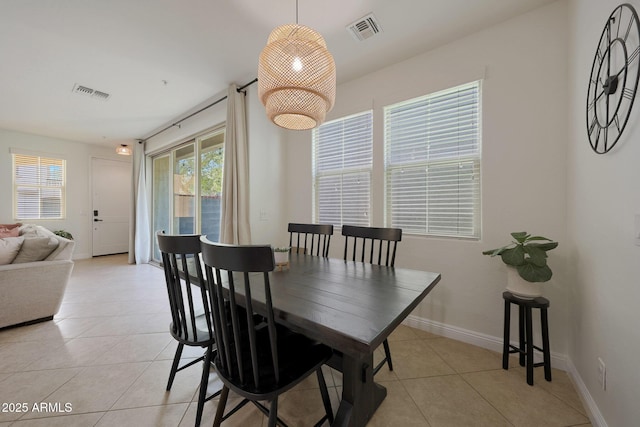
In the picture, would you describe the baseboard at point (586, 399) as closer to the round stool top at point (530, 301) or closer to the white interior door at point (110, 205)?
the round stool top at point (530, 301)

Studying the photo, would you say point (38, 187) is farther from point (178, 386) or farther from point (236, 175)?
point (178, 386)

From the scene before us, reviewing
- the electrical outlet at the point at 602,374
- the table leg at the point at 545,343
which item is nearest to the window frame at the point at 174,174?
the table leg at the point at 545,343

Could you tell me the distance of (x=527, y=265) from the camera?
1.58 metres

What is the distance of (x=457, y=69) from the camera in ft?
7.13

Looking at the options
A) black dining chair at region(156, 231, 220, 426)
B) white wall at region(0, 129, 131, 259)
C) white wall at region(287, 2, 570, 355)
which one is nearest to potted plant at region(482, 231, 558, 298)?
white wall at region(287, 2, 570, 355)

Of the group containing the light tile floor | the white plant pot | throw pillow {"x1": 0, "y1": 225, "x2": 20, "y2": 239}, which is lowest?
the light tile floor

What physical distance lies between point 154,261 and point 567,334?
6.30m

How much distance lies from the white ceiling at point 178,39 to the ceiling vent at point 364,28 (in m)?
0.04

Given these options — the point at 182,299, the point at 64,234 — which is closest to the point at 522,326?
the point at 182,299

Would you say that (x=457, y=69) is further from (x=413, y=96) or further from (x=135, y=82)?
(x=135, y=82)

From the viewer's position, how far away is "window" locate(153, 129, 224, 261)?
151 inches

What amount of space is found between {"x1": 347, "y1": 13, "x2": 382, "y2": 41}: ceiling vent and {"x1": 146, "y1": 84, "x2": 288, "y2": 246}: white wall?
139 cm

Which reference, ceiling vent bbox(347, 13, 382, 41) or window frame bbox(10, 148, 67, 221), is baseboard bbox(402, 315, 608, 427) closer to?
ceiling vent bbox(347, 13, 382, 41)

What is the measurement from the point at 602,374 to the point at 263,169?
3.24 m
